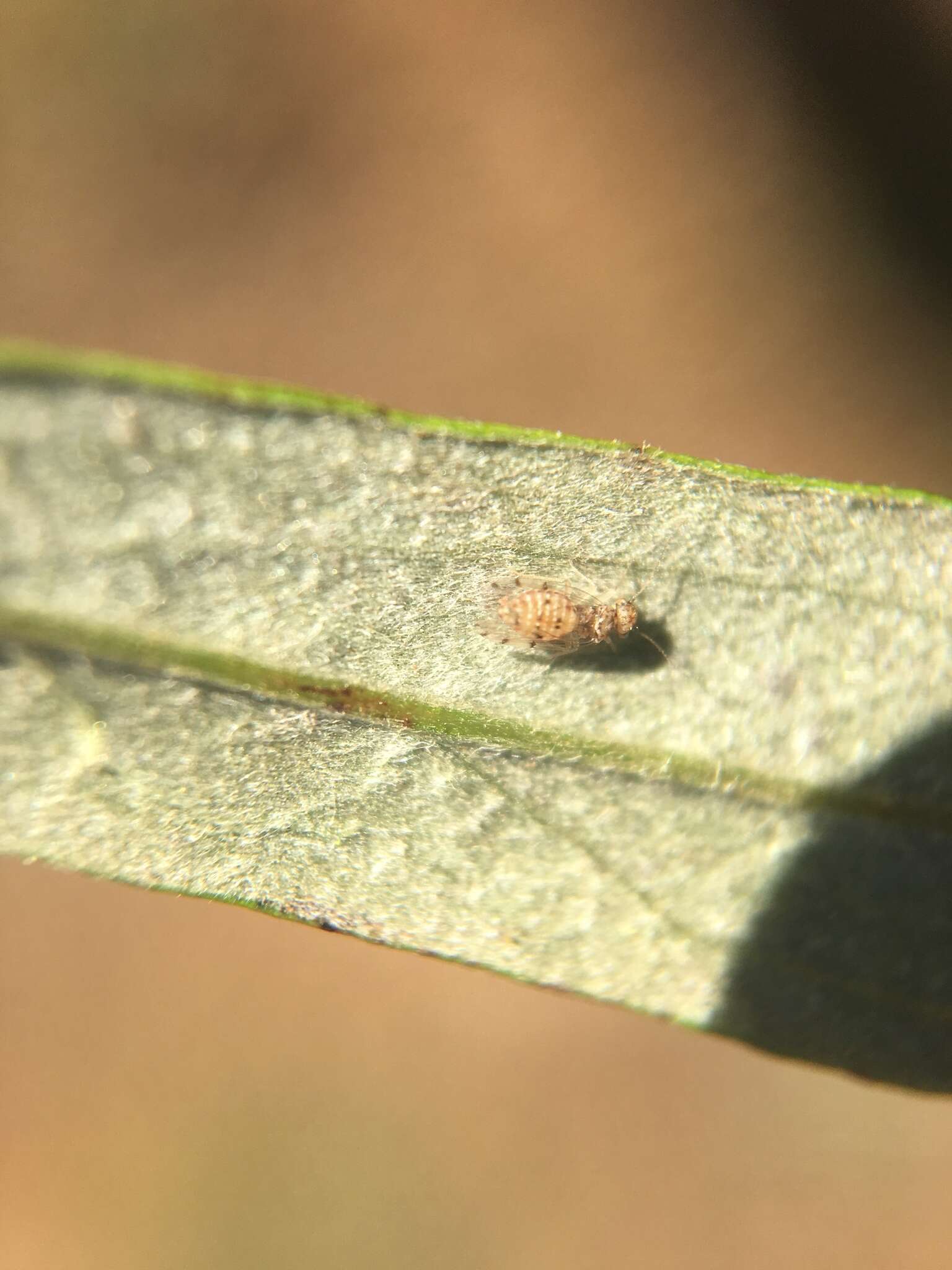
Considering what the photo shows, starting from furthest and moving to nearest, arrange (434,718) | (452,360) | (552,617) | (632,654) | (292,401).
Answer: (452,360) < (632,654) < (552,617) < (434,718) < (292,401)

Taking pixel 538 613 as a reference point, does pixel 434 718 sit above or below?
below

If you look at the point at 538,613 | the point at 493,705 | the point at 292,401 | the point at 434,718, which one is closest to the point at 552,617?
the point at 538,613

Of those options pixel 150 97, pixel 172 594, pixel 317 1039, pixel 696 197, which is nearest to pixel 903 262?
pixel 696 197

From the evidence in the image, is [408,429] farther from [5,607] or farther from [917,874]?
[917,874]

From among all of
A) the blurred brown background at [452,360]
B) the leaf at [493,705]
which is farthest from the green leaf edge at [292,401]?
the blurred brown background at [452,360]

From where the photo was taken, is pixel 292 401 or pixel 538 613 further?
pixel 538 613

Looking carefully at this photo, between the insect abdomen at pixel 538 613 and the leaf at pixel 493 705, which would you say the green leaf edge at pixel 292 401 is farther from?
the insect abdomen at pixel 538 613

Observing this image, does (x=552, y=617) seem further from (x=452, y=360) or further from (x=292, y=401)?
(x=452, y=360)

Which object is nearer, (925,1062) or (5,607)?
(5,607)
